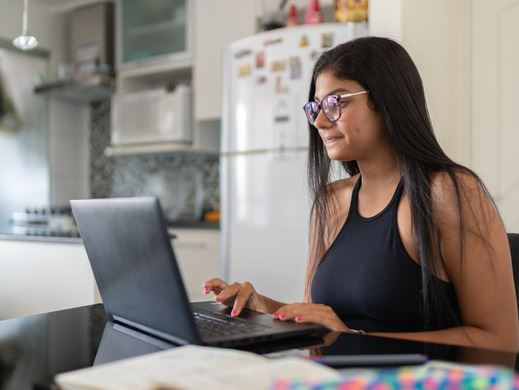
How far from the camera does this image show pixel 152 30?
412 centimetres

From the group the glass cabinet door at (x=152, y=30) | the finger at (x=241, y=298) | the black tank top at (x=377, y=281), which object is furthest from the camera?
the glass cabinet door at (x=152, y=30)

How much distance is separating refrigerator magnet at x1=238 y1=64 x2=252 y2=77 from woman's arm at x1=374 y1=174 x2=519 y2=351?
2072 millimetres

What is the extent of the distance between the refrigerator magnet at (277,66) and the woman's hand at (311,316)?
2.10m

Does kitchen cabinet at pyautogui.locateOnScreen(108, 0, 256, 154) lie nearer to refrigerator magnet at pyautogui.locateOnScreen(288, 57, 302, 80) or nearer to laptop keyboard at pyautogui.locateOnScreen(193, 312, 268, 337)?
refrigerator magnet at pyautogui.locateOnScreen(288, 57, 302, 80)

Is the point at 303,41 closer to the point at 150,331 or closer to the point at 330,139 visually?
the point at 330,139

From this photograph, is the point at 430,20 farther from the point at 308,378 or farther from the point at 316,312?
the point at 308,378

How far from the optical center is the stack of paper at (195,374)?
540mm

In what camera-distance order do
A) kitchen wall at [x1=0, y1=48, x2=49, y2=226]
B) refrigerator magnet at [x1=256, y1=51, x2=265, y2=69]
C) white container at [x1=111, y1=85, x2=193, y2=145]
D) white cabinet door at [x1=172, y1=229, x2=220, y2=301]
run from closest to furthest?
refrigerator magnet at [x1=256, y1=51, x2=265, y2=69] < white cabinet door at [x1=172, y1=229, x2=220, y2=301] < white container at [x1=111, y1=85, x2=193, y2=145] < kitchen wall at [x1=0, y1=48, x2=49, y2=226]

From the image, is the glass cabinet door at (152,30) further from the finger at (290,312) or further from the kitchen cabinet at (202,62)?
the finger at (290,312)

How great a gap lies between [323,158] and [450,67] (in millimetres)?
1480

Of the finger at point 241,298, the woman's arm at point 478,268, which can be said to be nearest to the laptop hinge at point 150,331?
the finger at point 241,298

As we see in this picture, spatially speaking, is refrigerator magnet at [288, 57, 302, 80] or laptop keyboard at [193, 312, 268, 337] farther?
refrigerator magnet at [288, 57, 302, 80]

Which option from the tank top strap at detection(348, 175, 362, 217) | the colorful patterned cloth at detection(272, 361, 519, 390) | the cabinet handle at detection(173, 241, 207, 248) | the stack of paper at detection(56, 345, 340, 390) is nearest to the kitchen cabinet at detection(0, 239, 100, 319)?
the cabinet handle at detection(173, 241, 207, 248)

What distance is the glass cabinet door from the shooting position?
395 centimetres
